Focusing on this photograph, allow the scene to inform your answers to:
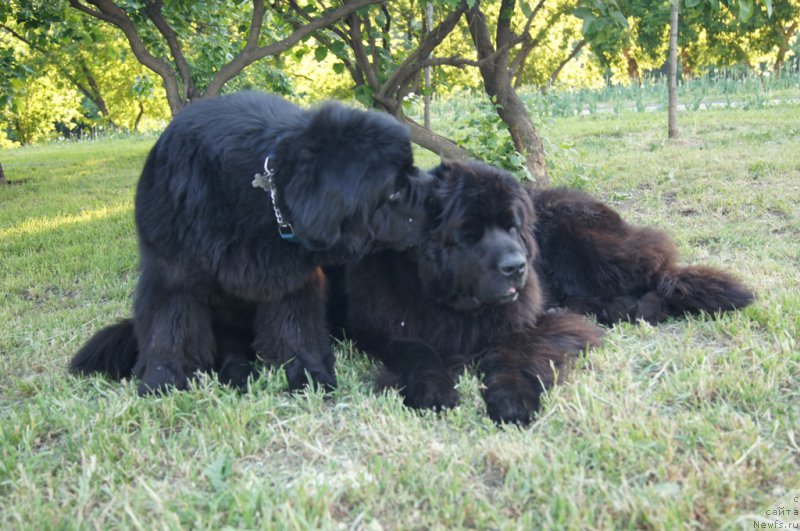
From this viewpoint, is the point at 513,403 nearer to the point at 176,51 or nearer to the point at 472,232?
the point at 472,232

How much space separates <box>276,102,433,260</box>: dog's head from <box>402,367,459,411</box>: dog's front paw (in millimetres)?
530

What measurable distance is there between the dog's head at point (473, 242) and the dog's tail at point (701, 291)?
A: 91 cm

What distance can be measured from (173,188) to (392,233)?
33.8 inches

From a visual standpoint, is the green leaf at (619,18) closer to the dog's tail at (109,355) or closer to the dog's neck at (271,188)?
the dog's neck at (271,188)

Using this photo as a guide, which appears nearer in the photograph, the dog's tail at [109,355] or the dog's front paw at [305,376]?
the dog's front paw at [305,376]

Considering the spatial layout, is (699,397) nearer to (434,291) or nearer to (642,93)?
(434,291)

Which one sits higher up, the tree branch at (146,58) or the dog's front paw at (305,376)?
the tree branch at (146,58)

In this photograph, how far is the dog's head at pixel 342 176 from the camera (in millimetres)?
2461

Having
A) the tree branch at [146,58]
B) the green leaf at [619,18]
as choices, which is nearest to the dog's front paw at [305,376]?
the green leaf at [619,18]

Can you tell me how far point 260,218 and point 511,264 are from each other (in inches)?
39.3

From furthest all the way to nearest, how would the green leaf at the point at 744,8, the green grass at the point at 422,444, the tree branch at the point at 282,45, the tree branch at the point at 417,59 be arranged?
the tree branch at the point at 417,59 → the tree branch at the point at 282,45 → the green leaf at the point at 744,8 → the green grass at the point at 422,444

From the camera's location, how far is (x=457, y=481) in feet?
6.04

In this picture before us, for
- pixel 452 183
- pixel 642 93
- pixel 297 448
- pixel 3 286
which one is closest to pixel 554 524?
pixel 297 448

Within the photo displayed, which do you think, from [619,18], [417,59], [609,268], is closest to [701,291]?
[609,268]
